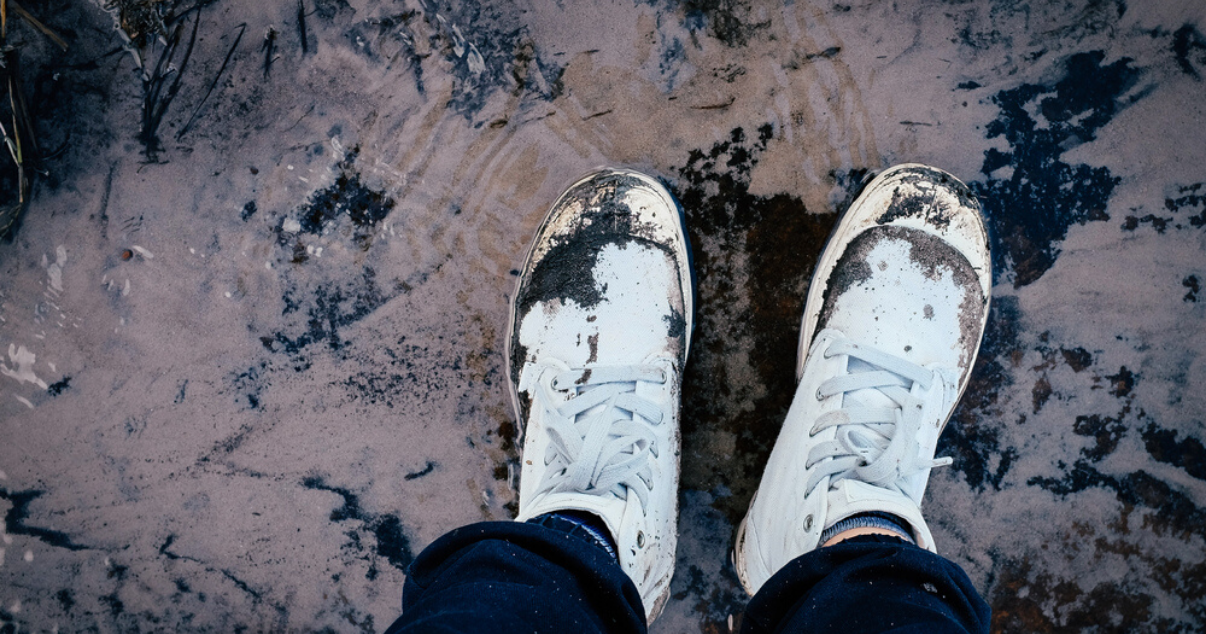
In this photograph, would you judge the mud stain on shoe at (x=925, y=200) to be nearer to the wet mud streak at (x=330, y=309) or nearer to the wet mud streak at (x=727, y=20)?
the wet mud streak at (x=727, y=20)

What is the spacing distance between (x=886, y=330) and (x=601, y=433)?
0.67 metres

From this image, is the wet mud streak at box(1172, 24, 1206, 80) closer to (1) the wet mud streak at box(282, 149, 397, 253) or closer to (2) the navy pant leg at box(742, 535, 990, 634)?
(2) the navy pant leg at box(742, 535, 990, 634)

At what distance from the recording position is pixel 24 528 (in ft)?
5.03

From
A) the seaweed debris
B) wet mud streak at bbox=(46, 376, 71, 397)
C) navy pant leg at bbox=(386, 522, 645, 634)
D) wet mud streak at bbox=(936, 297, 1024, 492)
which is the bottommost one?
wet mud streak at bbox=(936, 297, 1024, 492)

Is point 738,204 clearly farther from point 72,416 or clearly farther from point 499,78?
point 72,416

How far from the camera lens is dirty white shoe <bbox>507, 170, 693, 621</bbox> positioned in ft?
4.24

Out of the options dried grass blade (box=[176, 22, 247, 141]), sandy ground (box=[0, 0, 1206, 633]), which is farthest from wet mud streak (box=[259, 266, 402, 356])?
dried grass blade (box=[176, 22, 247, 141])

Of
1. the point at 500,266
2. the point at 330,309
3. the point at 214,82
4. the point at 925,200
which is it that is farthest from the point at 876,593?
the point at 214,82

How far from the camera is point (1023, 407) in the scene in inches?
54.2

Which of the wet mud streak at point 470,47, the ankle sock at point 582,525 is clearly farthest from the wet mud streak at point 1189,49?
the ankle sock at point 582,525

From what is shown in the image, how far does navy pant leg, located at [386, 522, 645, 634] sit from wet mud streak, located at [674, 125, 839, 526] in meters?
0.53

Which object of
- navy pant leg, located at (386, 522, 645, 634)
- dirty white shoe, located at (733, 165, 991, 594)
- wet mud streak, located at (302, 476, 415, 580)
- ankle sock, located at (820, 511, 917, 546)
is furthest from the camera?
wet mud streak, located at (302, 476, 415, 580)

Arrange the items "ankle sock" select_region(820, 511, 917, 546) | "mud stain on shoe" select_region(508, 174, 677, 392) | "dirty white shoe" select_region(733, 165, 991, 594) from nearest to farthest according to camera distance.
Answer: "ankle sock" select_region(820, 511, 917, 546), "dirty white shoe" select_region(733, 165, 991, 594), "mud stain on shoe" select_region(508, 174, 677, 392)

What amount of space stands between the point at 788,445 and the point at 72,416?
1.77 meters
